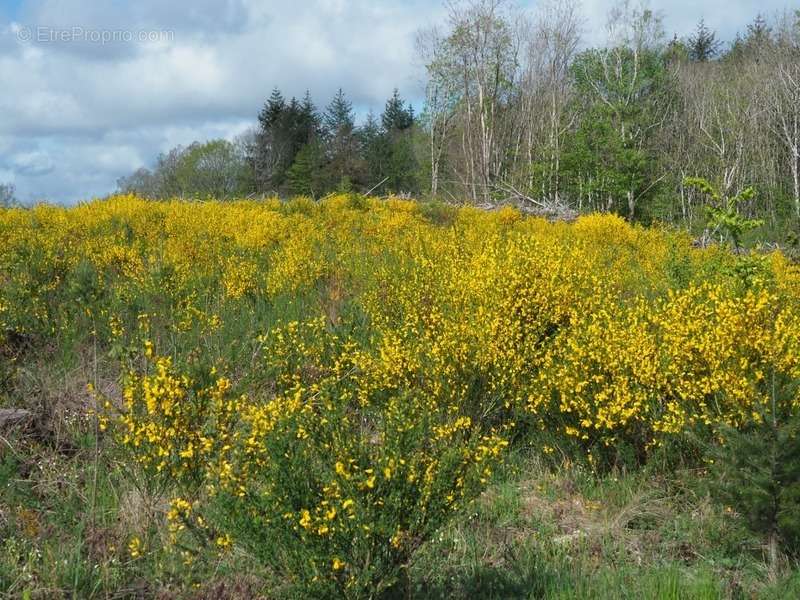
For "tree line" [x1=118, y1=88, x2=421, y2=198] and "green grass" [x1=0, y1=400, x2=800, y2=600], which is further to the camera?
"tree line" [x1=118, y1=88, x2=421, y2=198]

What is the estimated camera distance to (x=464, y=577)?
3.27 m

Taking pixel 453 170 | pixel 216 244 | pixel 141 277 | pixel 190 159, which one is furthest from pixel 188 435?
pixel 190 159

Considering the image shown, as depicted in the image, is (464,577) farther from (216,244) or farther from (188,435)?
(216,244)

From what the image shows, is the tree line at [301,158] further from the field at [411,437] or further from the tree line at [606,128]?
the field at [411,437]

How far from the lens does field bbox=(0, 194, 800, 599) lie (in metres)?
2.90

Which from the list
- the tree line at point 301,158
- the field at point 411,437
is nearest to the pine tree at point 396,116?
the tree line at point 301,158

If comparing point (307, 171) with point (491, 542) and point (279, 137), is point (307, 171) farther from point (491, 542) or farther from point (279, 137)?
point (491, 542)

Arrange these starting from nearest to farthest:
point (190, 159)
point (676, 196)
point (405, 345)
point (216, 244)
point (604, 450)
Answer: point (604, 450), point (405, 345), point (216, 244), point (676, 196), point (190, 159)

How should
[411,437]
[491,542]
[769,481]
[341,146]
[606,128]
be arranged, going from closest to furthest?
[411,437] → [769,481] → [491,542] → [606,128] → [341,146]

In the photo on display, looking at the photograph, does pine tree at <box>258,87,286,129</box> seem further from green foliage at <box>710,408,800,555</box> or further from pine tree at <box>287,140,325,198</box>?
green foliage at <box>710,408,800,555</box>

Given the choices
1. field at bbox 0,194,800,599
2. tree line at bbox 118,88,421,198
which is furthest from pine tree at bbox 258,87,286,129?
field at bbox 0,194,800,599

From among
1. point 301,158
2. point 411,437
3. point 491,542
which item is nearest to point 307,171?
Result: point 301,158

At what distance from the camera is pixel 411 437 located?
2.96 meters

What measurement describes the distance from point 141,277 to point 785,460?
6453mm
